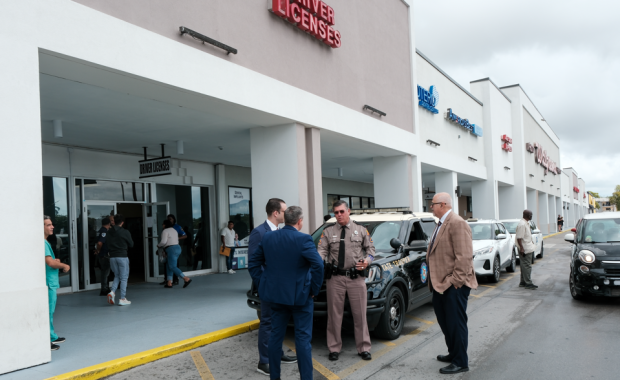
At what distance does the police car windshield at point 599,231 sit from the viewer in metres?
8.83

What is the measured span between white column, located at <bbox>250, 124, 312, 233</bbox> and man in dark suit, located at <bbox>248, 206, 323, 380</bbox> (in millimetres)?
5574

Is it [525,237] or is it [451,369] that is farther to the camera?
[525,237]

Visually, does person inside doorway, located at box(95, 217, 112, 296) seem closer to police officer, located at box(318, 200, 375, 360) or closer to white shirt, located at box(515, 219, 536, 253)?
police officer, located at box(318, 200, 375, 360)

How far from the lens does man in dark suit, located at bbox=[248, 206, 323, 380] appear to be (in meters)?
4.51

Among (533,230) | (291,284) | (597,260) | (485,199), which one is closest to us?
(291,284)

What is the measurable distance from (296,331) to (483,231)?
32.3 ft

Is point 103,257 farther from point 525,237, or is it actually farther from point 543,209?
point 543,209

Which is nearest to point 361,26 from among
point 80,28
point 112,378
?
point 80,28

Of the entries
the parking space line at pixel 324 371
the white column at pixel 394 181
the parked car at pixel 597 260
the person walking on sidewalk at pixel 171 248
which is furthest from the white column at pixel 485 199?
the parking space line at pixel 324 371

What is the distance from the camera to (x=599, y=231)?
9070 mm

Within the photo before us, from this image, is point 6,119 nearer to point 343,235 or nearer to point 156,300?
point 343,235

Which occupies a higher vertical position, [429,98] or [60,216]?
[429,98]

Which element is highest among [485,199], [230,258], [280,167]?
[280,167]

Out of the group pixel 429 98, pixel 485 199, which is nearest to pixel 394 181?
pixel 429 98
